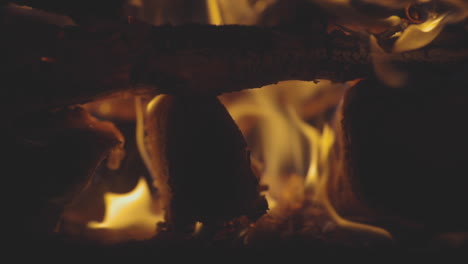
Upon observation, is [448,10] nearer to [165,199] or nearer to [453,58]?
[453,58]

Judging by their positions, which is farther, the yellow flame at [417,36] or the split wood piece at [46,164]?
the yellow flame at [417,36]

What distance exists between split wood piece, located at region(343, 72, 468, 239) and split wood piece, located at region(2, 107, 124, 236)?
0.77 meters

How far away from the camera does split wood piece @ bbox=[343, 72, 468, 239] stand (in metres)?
1.17

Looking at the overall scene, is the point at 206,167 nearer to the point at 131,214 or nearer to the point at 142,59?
the point at 142,59

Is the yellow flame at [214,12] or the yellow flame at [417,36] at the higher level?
the yellow flame at [214,12]

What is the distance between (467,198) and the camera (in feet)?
3.84

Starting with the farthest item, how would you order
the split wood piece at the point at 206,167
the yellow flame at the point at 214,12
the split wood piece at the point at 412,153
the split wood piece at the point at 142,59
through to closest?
the yellow flame at the point at 214,12 → the split wood piece at the point at 412,153 → the split wood piece at the point at 206,167 → the split wood piece at the point at 142,59

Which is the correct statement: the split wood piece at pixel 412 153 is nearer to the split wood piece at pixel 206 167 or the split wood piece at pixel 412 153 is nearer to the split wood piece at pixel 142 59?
the split wood piece at pixel 142 59

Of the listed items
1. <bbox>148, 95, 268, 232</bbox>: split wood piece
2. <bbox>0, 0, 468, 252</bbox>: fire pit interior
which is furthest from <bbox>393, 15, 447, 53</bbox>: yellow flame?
<bbox>148, 95, 268, 232</bbox>: split wood piece

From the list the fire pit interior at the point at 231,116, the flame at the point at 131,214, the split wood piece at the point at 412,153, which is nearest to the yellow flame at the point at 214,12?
the fire pit interior at the point at 231,116

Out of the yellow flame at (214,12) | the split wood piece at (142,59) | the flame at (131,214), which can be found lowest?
the flame at (131,214)

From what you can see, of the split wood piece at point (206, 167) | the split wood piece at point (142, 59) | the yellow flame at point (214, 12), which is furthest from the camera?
the yellow flame at point (214, 12)

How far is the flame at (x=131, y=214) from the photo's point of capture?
1.31 metres

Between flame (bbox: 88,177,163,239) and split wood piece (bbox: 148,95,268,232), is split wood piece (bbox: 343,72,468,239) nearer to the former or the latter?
split wood piece (bbox: 148,95,268,232)
